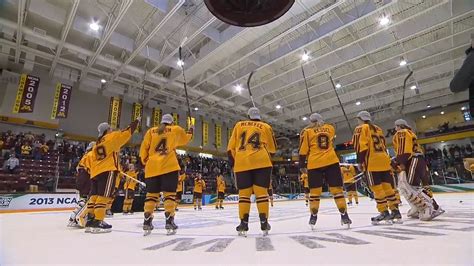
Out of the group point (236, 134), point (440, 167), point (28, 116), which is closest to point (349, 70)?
point (440, 167)

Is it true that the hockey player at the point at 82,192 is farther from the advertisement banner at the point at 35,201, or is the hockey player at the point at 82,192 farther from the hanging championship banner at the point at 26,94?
the hanging championship banner at the point at 26,94

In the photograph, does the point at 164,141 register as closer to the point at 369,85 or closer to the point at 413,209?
the point at 413,209

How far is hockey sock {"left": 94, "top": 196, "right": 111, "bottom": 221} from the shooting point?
13.3ft

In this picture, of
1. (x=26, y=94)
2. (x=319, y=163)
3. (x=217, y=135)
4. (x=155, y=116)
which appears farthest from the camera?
(x=217, y=135)

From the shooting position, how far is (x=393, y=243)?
95.2 inches

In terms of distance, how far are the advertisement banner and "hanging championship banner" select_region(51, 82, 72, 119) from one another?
631 cm

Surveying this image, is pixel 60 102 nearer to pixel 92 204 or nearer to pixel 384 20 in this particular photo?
pixel 92 204

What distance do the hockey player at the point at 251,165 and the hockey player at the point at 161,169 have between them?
932 millimetres

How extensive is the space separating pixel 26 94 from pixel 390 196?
1780 cm

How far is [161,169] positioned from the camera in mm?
3951

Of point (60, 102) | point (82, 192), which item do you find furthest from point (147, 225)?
→ point (60, 102)

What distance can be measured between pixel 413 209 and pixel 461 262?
3542 millimetres

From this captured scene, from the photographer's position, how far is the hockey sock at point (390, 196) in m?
4.13

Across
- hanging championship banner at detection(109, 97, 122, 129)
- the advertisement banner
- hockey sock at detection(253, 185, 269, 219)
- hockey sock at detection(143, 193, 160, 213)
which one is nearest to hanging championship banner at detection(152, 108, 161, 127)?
hanging championship banner at detection(109, 97, 122, 129)
